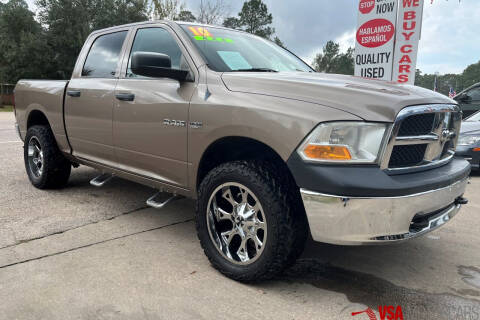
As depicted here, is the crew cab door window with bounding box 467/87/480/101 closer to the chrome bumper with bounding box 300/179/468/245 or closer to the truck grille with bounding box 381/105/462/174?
the truck grille with bounding box 381/105/462/174

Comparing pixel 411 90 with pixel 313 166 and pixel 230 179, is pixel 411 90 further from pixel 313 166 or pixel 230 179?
pixel 230 179

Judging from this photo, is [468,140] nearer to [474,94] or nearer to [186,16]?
[474,94]

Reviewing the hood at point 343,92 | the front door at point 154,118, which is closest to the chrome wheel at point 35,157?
the front door at point 154,118

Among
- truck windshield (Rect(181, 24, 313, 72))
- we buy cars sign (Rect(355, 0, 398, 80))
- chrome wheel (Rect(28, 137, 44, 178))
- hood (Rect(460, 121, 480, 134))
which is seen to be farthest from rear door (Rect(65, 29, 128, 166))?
hood (Rect(460, 121, 480, 134))

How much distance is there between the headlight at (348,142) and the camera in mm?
2252

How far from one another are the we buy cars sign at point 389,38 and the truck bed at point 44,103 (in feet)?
16.3

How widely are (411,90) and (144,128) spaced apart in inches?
82.5

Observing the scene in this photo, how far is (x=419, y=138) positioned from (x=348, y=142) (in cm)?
51

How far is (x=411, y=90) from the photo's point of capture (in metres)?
2.68

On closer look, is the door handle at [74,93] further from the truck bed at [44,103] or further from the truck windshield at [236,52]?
the truck windshield at [236,52]

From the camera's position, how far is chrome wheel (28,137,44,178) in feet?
16.6

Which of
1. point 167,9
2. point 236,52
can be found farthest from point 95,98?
point 167,9

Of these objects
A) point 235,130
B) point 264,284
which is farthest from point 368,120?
point 264,284

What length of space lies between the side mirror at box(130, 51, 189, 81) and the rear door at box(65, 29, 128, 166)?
95 centimetres
